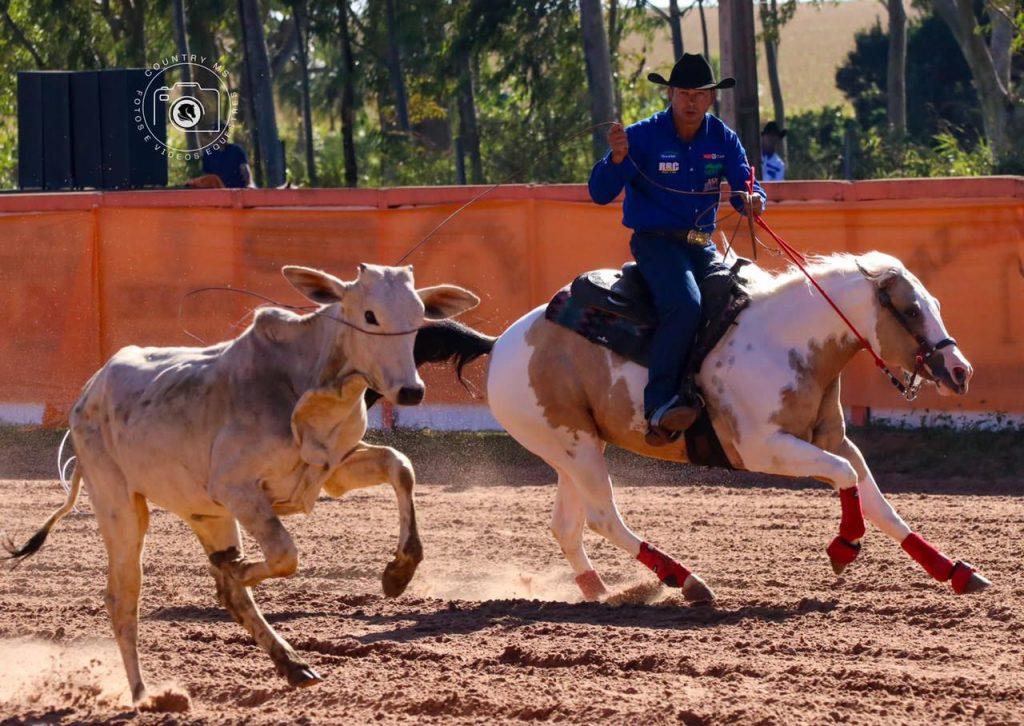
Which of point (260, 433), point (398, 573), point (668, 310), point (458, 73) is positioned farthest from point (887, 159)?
point (260, 433)

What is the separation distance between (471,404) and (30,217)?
4498 millimetres

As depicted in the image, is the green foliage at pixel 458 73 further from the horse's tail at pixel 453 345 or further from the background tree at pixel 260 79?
the horse's tail at pixel 453 345

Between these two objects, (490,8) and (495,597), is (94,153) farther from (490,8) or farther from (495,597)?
(490,8)

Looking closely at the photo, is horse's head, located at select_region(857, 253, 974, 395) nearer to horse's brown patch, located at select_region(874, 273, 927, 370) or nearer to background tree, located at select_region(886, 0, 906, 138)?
horse's brown patch, located at select_region(874, 273, 927, 370)

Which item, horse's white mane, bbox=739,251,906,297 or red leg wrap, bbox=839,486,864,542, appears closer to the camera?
red leg wrap, bbox=839,486,864,542

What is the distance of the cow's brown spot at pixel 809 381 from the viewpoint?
769 cm

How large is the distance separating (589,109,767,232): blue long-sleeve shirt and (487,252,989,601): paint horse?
0.47 m

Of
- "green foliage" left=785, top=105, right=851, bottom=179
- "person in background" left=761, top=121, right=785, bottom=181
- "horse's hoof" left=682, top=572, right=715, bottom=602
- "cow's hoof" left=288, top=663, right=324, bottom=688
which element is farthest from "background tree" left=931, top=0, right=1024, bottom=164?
"cow's hoof" left=288, top=663, right=324, bottom=688

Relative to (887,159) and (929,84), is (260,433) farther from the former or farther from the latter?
(929,84)

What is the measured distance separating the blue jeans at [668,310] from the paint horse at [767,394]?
0.71ft

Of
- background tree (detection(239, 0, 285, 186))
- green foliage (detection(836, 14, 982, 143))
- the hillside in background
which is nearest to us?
background tree (detection(239, 0, 285, 186))

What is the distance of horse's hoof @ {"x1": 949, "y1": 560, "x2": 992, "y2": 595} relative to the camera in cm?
741

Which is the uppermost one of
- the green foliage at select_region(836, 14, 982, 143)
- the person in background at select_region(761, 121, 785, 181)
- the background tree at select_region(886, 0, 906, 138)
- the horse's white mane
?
the green foliage at select_region(836, 14, 982, 143)

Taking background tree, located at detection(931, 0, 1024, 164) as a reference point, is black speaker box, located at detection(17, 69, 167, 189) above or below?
below
